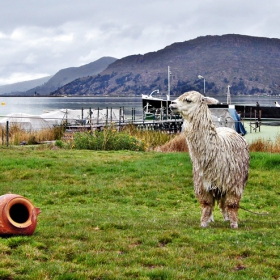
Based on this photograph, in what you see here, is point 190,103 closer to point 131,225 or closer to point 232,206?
point 232,206

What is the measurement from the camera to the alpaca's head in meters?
7.30

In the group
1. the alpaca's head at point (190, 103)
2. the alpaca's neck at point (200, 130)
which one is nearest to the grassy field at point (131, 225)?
the alpaca's neck at point (200, 130)

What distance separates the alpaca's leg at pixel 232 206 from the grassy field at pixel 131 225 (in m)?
0.15

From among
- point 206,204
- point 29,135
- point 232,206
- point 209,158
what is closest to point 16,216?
point 206,204

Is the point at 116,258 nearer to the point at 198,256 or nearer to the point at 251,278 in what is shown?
the point at 198,256

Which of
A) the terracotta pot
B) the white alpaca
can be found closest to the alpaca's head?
the white alpaca

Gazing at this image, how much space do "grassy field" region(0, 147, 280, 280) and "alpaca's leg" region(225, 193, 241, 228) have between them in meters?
0.15

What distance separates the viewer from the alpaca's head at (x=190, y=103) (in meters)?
7.30

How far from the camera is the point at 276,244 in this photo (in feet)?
21.6

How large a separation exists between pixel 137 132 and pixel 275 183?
12.6 m

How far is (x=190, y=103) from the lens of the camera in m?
7.32

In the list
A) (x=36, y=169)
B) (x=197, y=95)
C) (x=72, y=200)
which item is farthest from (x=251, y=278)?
(x=36, y=169)

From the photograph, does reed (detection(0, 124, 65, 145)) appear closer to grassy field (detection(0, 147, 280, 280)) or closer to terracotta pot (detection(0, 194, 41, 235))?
grassy field (detection(0, 147, 280, 280))

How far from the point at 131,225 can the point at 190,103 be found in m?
2.30
